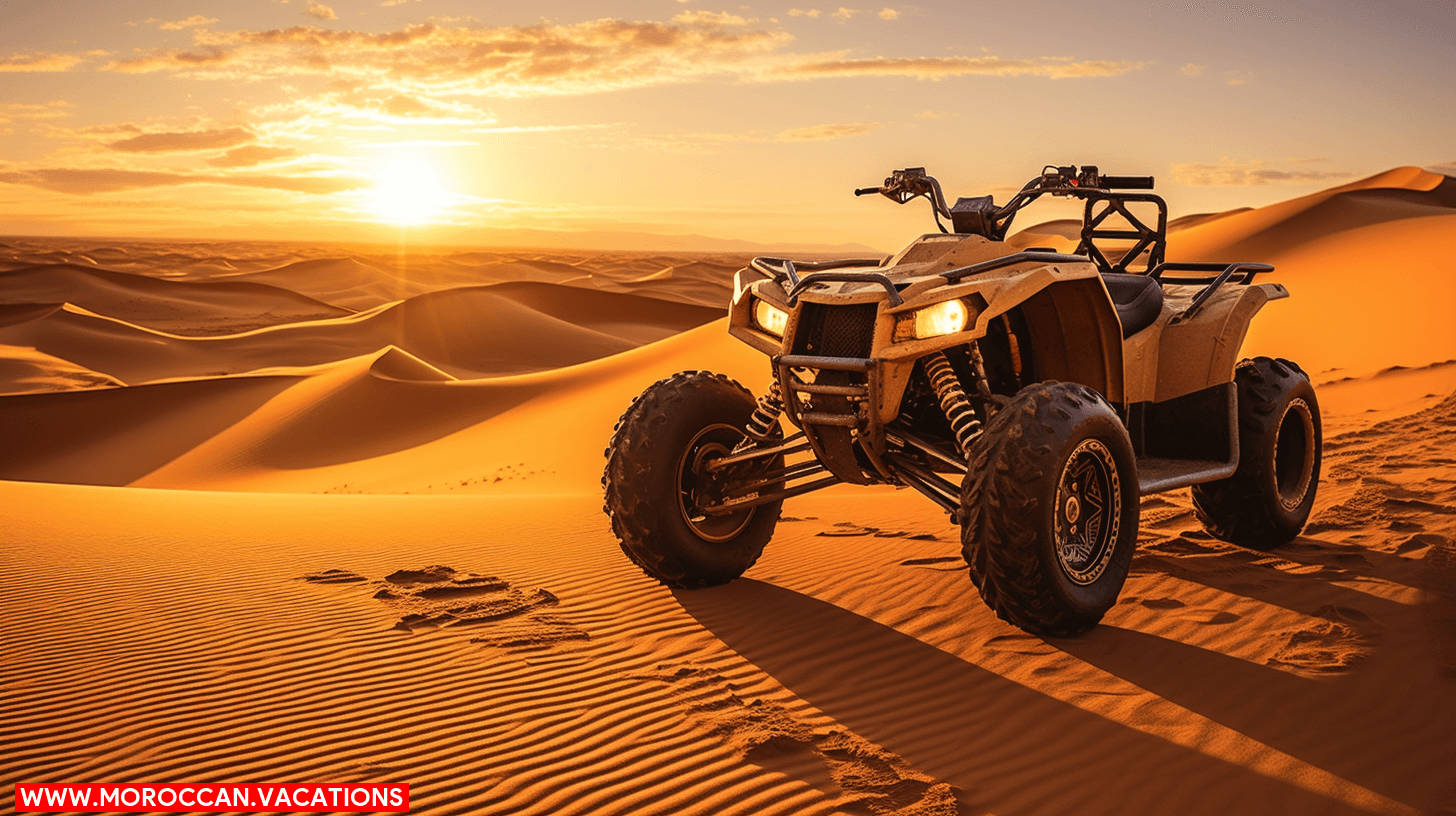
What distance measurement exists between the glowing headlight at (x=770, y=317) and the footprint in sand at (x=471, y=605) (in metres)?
2.03

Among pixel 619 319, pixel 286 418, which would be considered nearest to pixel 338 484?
pixel 286 418

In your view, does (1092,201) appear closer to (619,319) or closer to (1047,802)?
(1047,802)

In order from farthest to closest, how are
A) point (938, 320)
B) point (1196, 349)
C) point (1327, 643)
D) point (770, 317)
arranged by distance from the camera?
point (1196, 349) → point (770, 317) → point (1327, 643) → point (938, 320)

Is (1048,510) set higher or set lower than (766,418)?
lower

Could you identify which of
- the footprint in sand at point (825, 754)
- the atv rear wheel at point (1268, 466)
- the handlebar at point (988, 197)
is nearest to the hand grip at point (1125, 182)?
the handlebar at point (988, 197)

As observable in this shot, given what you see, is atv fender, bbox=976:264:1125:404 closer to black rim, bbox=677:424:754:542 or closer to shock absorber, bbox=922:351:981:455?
shock absorber, bbox=922:351:981:455

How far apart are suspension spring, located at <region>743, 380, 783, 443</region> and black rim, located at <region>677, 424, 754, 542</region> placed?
11.9 inches

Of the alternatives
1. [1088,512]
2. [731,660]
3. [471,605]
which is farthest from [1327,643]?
[471,605]

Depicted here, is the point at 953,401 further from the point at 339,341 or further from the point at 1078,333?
the point at 339,341

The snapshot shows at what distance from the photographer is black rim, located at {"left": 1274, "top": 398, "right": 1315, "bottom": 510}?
7.79 metres

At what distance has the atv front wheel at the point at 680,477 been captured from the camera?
637 cm

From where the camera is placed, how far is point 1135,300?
22.8ft

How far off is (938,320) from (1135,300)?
2195 mm

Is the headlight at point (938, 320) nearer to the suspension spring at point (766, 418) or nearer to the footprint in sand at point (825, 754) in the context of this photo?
the suspension spring at point (766, 418)
